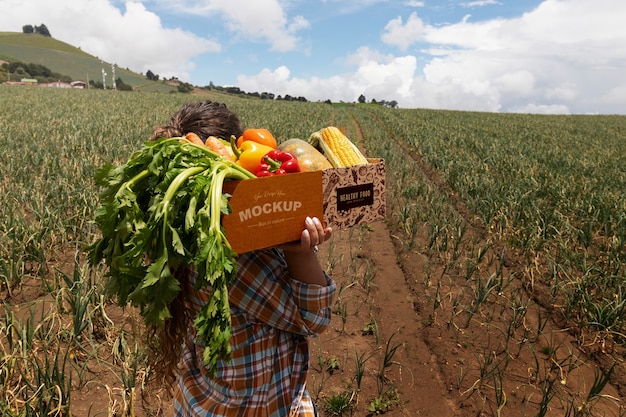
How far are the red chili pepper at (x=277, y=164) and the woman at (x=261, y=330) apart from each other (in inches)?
7.1

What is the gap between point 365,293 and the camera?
4.17 metres

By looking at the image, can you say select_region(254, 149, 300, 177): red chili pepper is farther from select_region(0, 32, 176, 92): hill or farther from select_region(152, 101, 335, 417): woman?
select_region(0, 32, 176, 92): hill

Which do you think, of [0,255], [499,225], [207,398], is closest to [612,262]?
[499,225]

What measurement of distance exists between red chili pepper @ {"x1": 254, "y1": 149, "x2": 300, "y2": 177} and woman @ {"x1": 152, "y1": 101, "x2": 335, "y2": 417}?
181mm

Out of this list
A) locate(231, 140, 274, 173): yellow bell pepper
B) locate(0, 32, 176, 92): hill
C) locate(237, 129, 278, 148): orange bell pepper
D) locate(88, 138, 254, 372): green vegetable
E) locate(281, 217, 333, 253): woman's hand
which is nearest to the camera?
locate(88, 138, 254, 372): green vegetable

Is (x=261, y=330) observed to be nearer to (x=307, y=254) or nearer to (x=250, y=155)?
(x=307, y=254)

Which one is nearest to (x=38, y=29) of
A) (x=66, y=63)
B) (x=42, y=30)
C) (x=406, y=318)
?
(x=42, y=30)

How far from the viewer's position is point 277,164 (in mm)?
1291

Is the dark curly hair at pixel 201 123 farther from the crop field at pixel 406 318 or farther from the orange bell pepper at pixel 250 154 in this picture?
the crop field at pixel 406 318

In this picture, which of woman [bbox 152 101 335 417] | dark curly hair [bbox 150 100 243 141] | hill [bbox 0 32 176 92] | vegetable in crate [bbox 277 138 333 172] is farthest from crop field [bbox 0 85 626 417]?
hill [bbox 0 32 176 92]

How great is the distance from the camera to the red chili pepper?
51.0 inches

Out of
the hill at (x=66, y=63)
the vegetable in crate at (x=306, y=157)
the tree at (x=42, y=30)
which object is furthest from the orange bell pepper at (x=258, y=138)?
the tree at (x=42, y=30)

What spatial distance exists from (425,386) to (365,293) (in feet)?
4.25

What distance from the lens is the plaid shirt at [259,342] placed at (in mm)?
1274
